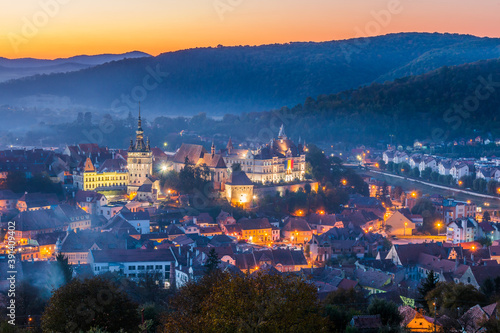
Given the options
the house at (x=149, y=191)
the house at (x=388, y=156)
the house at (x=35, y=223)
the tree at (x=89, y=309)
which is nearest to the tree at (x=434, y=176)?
the house at (x=388, y=156)

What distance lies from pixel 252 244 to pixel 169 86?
215 feet

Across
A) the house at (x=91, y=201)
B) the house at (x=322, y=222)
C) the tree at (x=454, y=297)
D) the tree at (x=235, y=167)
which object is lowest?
the house at (x=322, y=222)

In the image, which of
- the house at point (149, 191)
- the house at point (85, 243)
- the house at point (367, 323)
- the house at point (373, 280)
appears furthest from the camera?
the house at point (149, 191)

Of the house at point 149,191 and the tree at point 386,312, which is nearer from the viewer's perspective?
the tree at point 386,312

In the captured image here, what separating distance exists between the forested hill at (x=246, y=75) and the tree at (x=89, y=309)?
2802 inches

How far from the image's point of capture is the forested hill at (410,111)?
2498 inches

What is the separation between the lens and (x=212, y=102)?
312 feet

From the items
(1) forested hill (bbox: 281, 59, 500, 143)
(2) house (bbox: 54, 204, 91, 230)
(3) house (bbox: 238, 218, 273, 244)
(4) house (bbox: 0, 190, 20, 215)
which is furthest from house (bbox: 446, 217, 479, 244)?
(1) forested hill (bbox: 281, 59, 500, 143)

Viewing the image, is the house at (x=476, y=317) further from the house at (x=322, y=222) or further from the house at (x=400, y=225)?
the house at (x=400, y=225)

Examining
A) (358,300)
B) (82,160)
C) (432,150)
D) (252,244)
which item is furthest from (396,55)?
(358,300)

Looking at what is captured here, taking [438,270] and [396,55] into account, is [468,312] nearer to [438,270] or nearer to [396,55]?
[438,270]

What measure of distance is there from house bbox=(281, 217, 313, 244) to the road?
46.5 ft

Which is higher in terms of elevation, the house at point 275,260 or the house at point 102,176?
the house at point 102,176

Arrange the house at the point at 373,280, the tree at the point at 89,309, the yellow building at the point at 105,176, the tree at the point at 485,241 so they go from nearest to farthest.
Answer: the tree at the point at 89,309
the house at the point at 373,280
the tree at the point at 485,241
the yellow building at the point at 105,176
